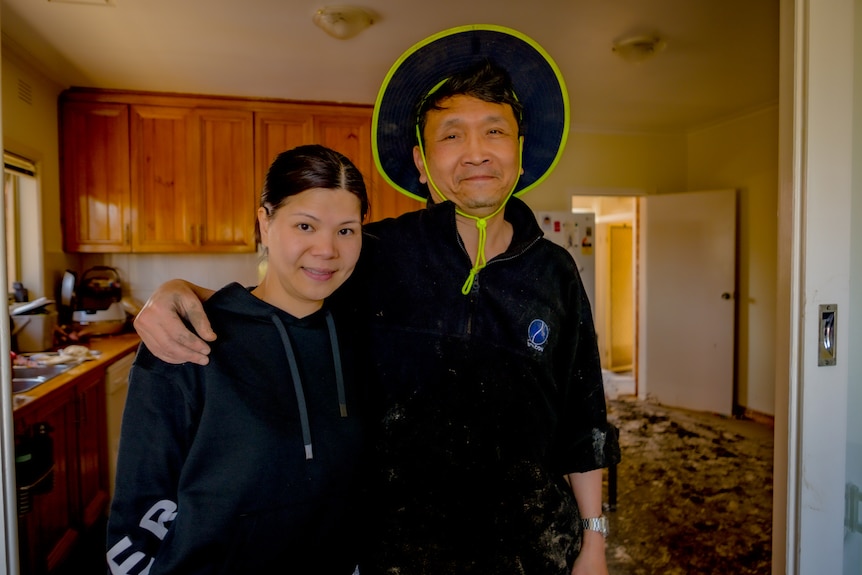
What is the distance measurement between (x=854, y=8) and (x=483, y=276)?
1009mm

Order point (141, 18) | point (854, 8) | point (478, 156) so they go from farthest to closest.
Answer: point (141, 18) < point (854, 8) < point (478, 156)

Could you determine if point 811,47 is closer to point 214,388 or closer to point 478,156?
point 478,156

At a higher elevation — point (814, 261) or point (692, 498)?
point (814, 261)

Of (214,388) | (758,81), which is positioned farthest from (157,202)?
(758,81)

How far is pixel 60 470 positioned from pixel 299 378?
2049 mm

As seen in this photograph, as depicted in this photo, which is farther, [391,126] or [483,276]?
[391,126]

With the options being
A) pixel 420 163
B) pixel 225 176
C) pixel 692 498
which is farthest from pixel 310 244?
pixel 225 176

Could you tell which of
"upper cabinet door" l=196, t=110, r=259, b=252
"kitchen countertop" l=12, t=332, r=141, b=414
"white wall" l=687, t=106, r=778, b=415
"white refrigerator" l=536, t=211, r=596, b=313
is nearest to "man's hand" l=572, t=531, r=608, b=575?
"kitchen countertop" l=12, t=332, r=141, b=414

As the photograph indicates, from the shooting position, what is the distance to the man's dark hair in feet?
3.52

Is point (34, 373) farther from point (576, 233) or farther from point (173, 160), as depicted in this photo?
point (576, 233)

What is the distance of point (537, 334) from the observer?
1.07 m

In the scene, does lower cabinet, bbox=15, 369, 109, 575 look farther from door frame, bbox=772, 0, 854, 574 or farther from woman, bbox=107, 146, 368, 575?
door frame, bbox=772, 0, 854, 574

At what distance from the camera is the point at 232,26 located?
2.64 metres

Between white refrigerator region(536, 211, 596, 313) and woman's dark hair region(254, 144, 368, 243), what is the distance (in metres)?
3.66
